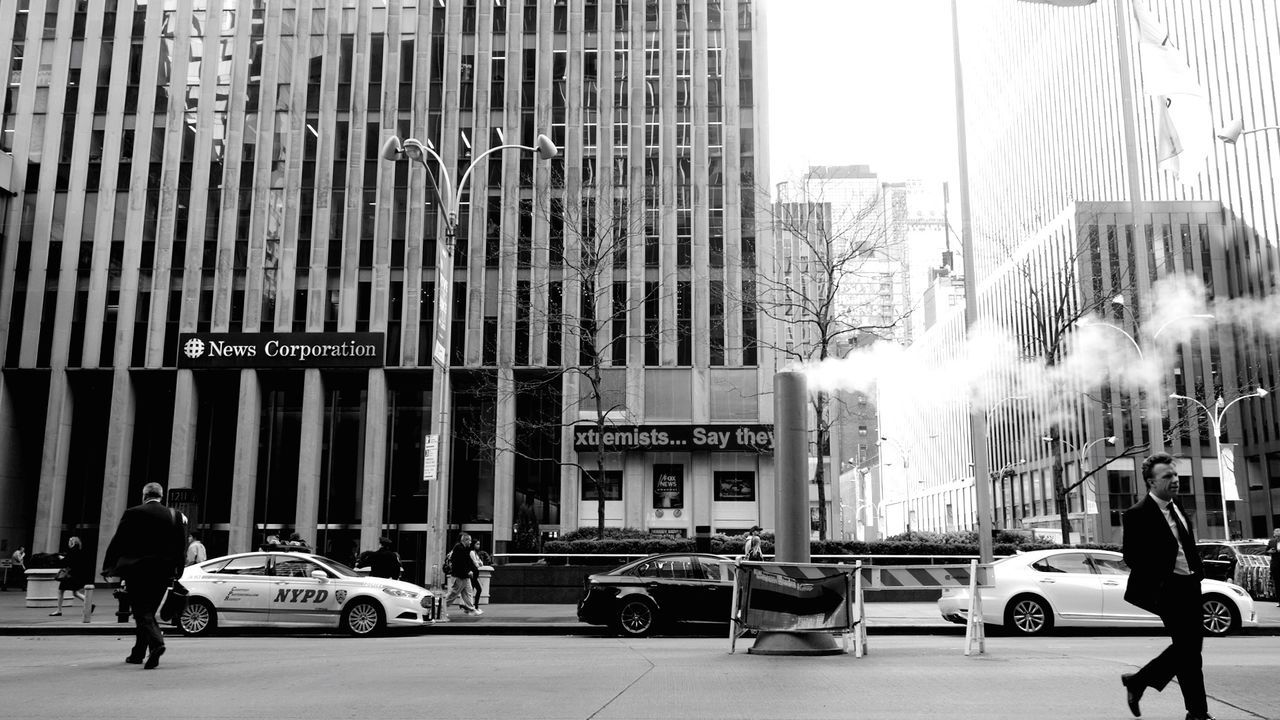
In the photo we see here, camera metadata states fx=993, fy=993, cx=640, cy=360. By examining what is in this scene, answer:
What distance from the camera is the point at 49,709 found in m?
7.36

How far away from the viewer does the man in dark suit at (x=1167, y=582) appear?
6230 mm

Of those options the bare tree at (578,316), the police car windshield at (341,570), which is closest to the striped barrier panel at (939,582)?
the police car windshield at (341,570)

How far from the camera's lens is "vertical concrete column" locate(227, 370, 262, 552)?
3806 centimetres

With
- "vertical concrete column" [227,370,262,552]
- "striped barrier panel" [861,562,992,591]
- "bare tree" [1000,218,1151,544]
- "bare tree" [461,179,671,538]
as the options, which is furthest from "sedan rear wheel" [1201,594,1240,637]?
"vertical concrete column" [227,370,262,552]

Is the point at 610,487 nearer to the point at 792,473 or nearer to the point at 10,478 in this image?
the point at 10,478

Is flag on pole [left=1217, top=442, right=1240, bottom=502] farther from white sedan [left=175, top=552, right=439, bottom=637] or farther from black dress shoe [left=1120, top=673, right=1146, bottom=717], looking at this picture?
black dress shoe [left=1120, top=673, right=1146, bottom=717]

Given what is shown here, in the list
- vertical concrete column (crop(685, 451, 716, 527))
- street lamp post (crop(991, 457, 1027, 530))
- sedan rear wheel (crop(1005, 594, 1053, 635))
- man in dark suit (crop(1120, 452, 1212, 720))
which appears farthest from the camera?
street lamp post (crop(991, 457, 1027, 530))

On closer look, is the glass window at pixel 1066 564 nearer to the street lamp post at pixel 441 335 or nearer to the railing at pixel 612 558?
the railing at pixel 612 558

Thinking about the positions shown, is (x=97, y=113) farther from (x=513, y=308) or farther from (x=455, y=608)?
(x=455, y=608)

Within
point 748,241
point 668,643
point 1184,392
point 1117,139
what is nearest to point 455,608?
point 668,643

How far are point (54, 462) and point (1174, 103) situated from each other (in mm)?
Result: 39536

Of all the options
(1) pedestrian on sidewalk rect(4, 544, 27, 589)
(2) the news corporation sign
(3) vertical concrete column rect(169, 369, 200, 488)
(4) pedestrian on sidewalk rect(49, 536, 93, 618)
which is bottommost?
(1) pedestrian on sidewalk rect(4, 544, 27, 589)

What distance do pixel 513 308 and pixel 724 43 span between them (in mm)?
14162

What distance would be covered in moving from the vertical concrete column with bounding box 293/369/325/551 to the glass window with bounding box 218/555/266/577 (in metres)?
21.3
